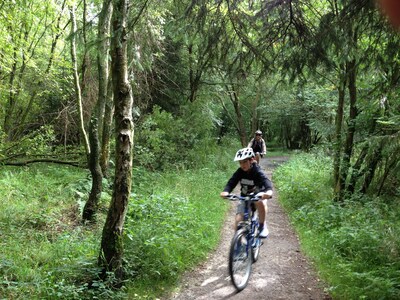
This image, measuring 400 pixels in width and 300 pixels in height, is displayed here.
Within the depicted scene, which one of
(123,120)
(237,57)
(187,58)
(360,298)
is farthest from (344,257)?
(187,58)

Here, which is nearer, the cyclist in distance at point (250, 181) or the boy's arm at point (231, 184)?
the cyclist in distance at point (250, 181)

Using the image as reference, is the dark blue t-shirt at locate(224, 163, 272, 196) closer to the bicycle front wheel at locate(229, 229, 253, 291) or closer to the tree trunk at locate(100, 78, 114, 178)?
the bicycle front wheel at locate(229, 229, 253, 291)

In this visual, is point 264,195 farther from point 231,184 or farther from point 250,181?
point 231,184

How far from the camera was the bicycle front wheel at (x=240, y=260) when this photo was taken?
4.99 metres

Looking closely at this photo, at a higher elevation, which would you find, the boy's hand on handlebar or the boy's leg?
the boy's hand on handlebar

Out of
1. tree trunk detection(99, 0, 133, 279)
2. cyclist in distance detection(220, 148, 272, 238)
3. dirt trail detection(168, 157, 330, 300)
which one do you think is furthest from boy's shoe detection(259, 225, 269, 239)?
tree trunk detection(99, 0, 133, 279)

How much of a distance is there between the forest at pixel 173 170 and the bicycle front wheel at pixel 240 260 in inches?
38.7

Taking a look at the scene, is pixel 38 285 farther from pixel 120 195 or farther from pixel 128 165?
pixel 128 165

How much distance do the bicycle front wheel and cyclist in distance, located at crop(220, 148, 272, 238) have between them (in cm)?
35

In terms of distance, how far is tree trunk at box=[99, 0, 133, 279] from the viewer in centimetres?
465

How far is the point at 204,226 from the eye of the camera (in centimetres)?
750

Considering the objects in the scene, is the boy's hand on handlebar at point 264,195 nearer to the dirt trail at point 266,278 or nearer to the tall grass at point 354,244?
the dirt trail at point 266,278

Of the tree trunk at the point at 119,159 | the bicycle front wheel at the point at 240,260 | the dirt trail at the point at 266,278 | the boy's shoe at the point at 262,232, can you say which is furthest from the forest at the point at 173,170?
the boy's shoe at the point at 262,232

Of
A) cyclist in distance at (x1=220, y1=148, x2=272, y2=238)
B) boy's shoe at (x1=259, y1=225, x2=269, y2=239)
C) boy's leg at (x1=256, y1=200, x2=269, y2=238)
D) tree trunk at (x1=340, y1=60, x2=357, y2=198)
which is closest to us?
cyclist in distance at (x1=220, y1=148, x2=272, y2=238)
